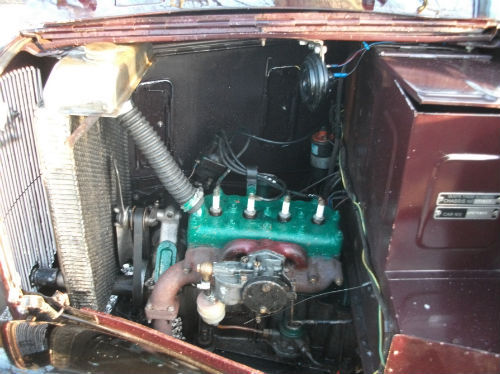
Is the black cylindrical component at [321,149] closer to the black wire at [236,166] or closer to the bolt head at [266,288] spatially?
the black wire at [236,166]

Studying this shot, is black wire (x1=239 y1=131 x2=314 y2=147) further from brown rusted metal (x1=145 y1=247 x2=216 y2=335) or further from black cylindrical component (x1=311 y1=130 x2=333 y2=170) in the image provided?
brown rusted metal (x1=145 y1=247 x2=216 y2=335)

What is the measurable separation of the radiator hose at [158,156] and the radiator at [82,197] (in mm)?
135

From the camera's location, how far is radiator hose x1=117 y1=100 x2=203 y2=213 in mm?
1569

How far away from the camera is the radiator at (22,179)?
1364 mm

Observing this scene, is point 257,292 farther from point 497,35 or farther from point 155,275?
point 497,35

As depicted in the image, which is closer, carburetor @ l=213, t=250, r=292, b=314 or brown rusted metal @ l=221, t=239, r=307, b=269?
carburetor @ l=213, t=250, r=292, b=314

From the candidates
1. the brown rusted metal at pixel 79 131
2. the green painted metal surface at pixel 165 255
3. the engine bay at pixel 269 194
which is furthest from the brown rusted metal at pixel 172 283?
the brown rusted metal at pixel 79 131

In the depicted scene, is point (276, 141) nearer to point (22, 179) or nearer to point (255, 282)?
point (255, 282)

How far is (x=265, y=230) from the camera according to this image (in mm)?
1755

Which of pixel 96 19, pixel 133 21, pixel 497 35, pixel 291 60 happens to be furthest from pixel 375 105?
pixel 96 19

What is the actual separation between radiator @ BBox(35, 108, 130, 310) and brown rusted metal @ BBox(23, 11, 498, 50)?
24 centimetres

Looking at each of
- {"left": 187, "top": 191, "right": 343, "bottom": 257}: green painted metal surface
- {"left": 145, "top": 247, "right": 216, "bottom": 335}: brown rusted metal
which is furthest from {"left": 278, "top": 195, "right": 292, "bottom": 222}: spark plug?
{"left": 145, "top": 247, "right": 216, "bottom": 335}: brown rusted metal

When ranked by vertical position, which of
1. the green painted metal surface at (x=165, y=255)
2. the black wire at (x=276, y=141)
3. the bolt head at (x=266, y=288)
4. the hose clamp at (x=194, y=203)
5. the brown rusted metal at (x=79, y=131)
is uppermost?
the brown rusted metal at (x=79, y=131)

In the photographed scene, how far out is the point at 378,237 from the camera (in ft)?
4.72
